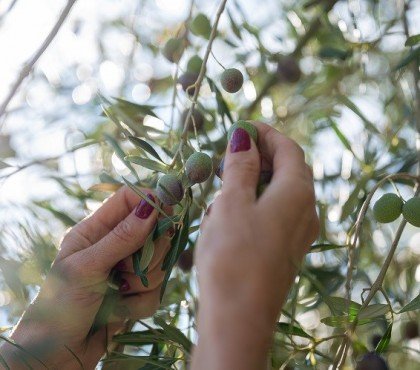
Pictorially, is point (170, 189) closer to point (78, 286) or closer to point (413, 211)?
point (78, 286)

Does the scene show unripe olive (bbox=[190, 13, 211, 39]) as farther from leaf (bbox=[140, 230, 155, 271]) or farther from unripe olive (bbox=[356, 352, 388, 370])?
unripe olive (bbox=[356, 352, 388, 370])

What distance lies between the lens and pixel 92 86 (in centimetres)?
325

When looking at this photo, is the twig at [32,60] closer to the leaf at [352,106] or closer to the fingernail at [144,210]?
the fingernail at [144,210]

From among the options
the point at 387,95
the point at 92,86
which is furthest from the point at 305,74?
the point at 92,86

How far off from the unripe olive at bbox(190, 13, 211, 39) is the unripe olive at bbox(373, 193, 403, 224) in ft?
2.92

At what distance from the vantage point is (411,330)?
103 inches

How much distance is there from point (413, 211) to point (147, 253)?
0.60m

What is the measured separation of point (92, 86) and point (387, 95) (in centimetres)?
119

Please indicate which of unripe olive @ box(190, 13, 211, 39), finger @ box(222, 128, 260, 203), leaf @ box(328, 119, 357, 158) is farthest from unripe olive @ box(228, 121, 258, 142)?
unripe olive @ box(190, 13, 211, 39)

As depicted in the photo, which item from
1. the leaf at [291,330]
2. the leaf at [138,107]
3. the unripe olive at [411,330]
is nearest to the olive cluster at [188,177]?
the leaf at [291,330]

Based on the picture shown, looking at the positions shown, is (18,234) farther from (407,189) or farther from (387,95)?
(387,95)

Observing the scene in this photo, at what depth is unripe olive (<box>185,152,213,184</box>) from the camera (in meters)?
1.58

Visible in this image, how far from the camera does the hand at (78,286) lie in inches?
70.0

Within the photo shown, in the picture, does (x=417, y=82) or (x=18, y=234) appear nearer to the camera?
(x=18, y=234)
